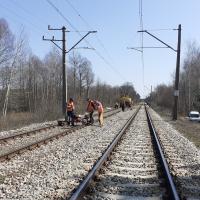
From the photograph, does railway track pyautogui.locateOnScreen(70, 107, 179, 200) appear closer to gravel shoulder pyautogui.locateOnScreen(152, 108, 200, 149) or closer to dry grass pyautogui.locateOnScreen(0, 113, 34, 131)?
gravel shoulder pyautogui.locateOnScreen(152, 108, 200, 149)

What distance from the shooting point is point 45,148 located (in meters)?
17.0

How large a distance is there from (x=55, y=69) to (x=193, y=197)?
318 ft

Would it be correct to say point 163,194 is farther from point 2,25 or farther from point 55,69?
point 55,69

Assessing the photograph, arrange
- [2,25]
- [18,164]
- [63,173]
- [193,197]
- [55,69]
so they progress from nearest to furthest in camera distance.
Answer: [193,197] → [63,173] → [18,164] → [2,25] → [55,69]

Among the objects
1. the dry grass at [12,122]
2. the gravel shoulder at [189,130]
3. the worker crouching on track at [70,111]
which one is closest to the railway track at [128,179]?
the gravel shoulder at [189,130]

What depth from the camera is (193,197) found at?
9.07 metres

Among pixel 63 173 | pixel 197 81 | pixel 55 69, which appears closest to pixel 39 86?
pixel 55 69

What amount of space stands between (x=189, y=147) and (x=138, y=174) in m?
7.90

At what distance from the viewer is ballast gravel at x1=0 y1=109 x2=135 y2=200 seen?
9141mm

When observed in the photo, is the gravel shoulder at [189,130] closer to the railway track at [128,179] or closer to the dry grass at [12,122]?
the railway track at [128,179]

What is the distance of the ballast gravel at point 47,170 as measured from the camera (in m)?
9.14

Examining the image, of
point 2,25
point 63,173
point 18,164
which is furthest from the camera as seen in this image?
point 2,25

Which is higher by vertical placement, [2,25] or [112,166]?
[2,25]

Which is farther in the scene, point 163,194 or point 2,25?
point 2,25
